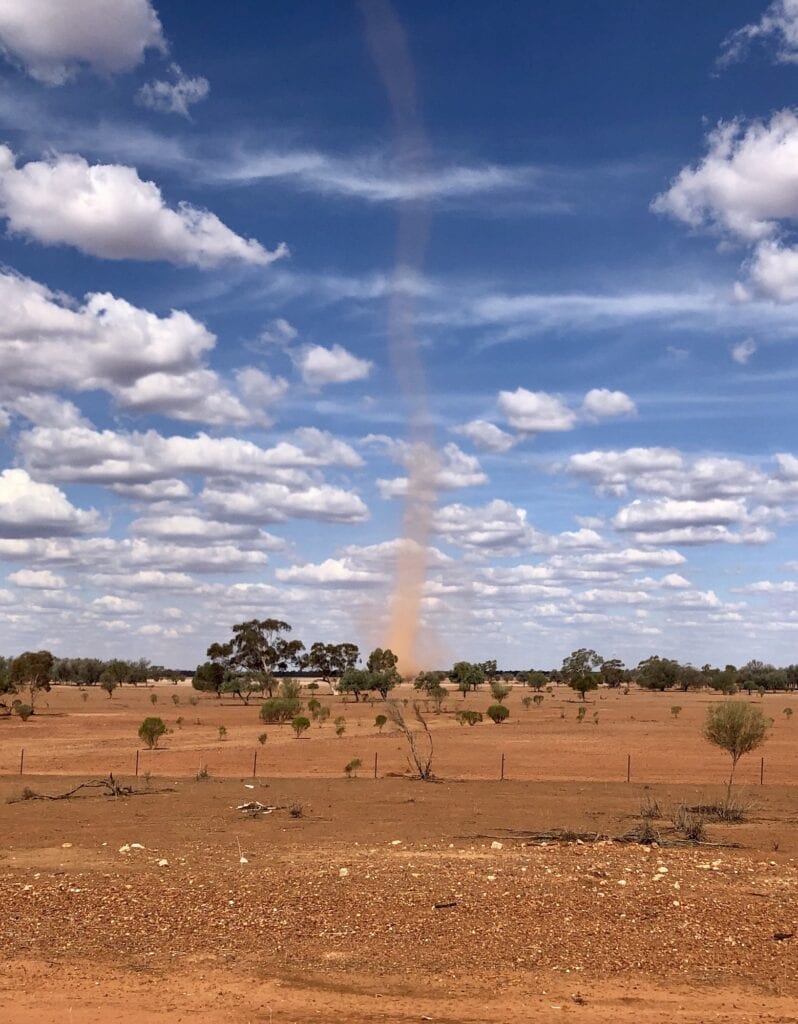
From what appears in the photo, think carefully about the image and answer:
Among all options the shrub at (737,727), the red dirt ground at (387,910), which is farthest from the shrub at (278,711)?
the shrub at (737,727)

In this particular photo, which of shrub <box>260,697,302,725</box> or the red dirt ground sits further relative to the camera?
shrub <box>260,697,302,725</box>

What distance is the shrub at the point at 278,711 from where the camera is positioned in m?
80.0

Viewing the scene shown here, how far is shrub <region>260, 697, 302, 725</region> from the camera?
80.0 metres

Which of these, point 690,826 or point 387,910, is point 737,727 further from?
point 387,910

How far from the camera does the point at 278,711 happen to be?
80375mm

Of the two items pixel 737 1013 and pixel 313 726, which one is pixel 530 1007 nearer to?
pixel 737 1013

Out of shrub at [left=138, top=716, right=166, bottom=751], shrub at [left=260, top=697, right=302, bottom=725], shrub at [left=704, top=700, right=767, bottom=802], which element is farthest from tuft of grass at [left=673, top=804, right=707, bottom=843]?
shrub at [left=260, top=697, right=302, bottom=725]

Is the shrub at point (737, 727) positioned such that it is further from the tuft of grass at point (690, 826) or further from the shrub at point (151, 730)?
the shrub at point (151, 730)

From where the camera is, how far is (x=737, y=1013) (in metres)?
12.4

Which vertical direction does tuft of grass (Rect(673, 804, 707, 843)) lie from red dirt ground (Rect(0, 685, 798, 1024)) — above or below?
above

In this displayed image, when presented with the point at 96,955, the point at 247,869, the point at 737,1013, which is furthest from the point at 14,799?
the point at 737,1013

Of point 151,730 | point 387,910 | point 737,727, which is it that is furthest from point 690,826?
point 151,730

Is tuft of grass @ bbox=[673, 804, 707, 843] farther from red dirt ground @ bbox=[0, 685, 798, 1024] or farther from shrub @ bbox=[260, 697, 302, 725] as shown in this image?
shrub @ bbox=[260, 697, 302, 725]

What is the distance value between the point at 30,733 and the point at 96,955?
60.7 meters
